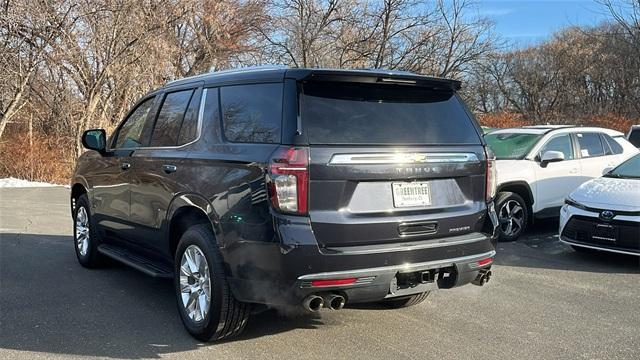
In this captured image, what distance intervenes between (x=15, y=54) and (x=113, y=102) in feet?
11.4

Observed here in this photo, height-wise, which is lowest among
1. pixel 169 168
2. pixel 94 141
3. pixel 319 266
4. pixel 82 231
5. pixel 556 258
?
pixel 556 258

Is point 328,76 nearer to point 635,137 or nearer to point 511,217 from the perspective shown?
point 511,217

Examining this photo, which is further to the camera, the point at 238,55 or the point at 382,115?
the point at 238,55

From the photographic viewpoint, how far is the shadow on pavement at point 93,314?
423cm

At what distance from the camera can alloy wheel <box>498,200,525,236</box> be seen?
848cm

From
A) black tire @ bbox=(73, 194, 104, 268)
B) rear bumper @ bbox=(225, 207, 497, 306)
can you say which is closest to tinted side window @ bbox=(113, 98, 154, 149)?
black tire @ bbox=(73, 194, 104, 268)

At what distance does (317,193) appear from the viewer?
364cm

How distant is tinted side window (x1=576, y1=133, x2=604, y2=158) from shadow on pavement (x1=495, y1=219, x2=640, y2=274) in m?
1.65

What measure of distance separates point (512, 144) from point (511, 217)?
1400 mm

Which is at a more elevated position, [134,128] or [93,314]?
[134,128]

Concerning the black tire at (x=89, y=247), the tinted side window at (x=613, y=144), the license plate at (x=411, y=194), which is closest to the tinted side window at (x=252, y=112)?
the license plate at (x=411, y=194)

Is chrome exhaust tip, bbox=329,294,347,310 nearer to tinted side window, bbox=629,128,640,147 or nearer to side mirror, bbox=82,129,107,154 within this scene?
side mirror, bbox=82,129,107,154

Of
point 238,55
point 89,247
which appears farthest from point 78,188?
point 238,55

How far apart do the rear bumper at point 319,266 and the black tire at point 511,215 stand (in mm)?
4687
